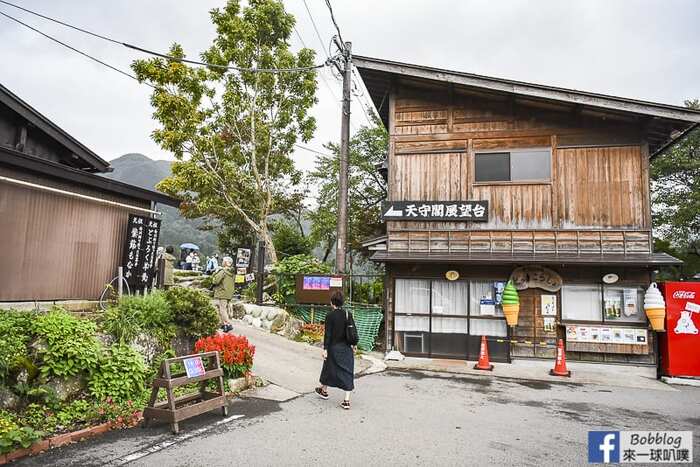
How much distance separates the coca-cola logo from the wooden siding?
1373mm

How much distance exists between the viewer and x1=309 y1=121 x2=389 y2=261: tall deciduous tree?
2381 cm

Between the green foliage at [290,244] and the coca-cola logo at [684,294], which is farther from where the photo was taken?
the green foliage at [290,244]

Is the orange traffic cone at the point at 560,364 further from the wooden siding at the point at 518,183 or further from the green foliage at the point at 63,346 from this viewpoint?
the green foliage at the point at 63,346

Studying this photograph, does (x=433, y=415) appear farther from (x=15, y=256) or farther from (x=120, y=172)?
(x=120, y=172)

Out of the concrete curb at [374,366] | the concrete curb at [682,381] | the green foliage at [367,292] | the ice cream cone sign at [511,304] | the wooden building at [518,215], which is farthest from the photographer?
the green foliage at [367,292]

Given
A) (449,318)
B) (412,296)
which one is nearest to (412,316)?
(412,296)

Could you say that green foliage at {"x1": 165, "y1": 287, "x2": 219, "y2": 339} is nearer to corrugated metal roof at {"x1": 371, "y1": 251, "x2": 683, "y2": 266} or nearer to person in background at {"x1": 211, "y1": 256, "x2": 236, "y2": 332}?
person in background at {"x1": 211, "y1": 256, "x2": 236, "y2": 332}

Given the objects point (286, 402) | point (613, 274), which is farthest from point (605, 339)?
point (286, 402)

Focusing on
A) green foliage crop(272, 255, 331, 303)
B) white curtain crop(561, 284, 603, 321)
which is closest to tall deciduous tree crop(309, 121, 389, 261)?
green foliage crop(272, 255, 331, 303)

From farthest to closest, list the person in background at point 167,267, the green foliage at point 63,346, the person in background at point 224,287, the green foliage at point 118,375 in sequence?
the person in background at point 167,267, the person in background at point 224,287, the green foliage at point 118,375, the green foliage at point 63,346

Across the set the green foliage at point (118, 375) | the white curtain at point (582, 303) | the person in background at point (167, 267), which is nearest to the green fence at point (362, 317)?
the person in background at point (167, 267)

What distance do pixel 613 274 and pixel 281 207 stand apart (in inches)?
703

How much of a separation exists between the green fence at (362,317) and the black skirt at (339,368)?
6190 mm

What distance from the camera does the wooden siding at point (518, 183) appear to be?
12.7 metres
